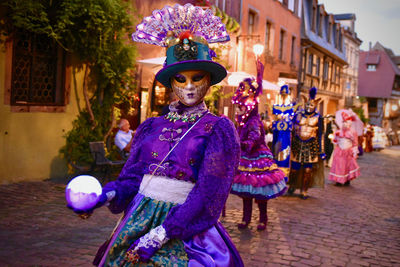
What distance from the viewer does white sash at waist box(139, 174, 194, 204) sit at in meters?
2.31

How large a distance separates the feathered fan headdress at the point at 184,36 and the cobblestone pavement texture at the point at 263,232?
282cm

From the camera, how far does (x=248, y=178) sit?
20.4 feet

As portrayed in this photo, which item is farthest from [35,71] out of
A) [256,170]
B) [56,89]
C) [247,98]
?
[256,170]

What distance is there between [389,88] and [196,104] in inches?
2302

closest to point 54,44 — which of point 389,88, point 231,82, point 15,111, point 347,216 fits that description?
point 15,111

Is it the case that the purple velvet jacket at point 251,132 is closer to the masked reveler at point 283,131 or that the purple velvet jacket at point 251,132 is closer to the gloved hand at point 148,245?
the masked reveler at point 283,131

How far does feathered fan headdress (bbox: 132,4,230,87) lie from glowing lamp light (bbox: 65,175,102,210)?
809mm

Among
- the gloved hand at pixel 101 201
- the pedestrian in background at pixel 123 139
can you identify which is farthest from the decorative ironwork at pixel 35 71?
the gloved hand at pixel 101 201

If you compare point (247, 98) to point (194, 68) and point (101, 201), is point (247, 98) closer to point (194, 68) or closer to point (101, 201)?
point (194, 68)

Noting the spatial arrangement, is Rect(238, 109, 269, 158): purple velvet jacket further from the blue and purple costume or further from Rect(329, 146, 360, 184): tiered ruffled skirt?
Rect(329, 146, 360, 184): tiered ruffled skirt

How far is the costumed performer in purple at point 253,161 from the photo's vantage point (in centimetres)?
601

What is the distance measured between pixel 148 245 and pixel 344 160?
34.0 feet

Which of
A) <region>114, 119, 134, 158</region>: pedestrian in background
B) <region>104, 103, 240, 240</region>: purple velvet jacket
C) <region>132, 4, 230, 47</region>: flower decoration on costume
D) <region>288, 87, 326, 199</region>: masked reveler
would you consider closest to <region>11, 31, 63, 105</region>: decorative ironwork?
<region>114, 119, 134, 158</region>: pedestrian in background

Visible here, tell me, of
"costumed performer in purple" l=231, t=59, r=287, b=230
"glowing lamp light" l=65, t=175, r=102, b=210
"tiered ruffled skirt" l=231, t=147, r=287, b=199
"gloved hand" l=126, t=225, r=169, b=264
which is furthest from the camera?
"tiered ruffled skirt" l=231, t=147, r=287, b=199
